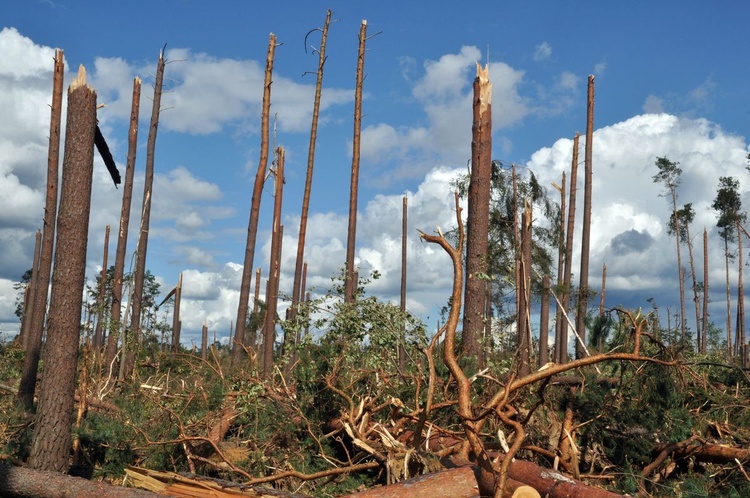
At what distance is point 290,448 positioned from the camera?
30.7 feet

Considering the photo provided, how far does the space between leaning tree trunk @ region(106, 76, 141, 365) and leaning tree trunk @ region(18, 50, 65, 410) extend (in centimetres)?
276

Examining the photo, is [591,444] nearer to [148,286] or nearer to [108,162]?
[108,162]

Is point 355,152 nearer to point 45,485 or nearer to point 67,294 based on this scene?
point 67,294

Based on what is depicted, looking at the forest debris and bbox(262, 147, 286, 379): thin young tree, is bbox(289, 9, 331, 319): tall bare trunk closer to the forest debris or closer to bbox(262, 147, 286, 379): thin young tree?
A: bbox(262, 147, 286, 379): thin young tree

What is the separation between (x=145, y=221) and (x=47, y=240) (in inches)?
178

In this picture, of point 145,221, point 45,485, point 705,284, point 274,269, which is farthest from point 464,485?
point 705,284

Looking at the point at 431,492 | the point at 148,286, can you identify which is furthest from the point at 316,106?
the point at 148,286

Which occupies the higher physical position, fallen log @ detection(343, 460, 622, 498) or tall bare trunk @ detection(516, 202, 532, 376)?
tall bare trunk @ detection(516, 202, 532, 376)

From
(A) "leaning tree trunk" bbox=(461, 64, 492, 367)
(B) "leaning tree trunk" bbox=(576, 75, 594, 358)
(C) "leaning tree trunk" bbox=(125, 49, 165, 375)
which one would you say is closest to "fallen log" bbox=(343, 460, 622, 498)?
(A) "leaning tree trunk" bbox=(461, 64, 492, 367)

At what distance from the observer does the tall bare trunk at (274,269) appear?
1984cm

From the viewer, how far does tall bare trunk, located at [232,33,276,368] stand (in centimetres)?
1995

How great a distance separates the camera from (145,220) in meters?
20.9

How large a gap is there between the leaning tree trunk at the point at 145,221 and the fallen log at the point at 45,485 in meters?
11.3

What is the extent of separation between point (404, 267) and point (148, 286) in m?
23.9
